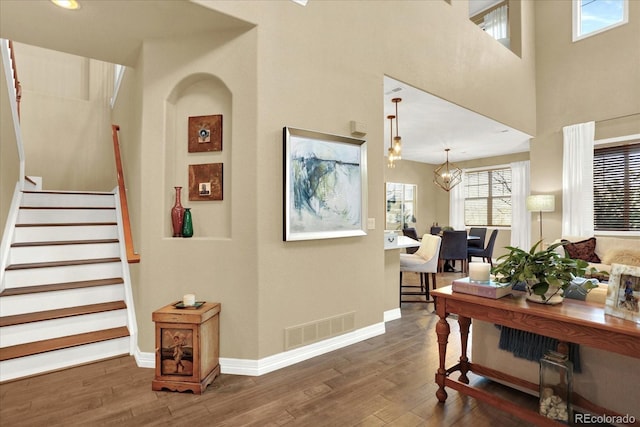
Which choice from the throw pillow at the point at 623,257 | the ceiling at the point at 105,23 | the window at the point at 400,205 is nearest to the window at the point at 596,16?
the throw pillow at the point at 623,257

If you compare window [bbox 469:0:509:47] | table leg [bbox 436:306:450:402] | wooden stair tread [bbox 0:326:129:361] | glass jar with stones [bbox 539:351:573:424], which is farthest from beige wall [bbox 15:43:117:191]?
window [bbox 469:0:509:47]

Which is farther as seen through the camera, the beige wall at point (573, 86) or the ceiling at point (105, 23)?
the beige wall at point (573, 86)

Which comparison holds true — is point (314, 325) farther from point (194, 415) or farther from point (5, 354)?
point (5, 354)

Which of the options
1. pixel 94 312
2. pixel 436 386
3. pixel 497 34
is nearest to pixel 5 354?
pixel 94 312

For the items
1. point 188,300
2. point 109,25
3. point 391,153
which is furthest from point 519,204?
point 109,25

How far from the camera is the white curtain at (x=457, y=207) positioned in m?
9.10

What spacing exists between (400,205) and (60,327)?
787 centimetres

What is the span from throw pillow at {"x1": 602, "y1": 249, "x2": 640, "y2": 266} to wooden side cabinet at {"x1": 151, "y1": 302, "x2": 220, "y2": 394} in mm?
5334

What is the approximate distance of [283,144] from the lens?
107 inches

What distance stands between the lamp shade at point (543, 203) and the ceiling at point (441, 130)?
1230 mm

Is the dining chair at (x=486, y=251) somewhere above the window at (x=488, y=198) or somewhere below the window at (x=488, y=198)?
below

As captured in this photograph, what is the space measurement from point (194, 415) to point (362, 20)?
370 cm

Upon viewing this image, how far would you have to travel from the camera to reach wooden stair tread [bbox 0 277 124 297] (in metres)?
2.87

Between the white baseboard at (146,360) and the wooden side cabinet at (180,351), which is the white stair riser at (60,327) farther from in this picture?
the wooden side cabinet at (180,351)
